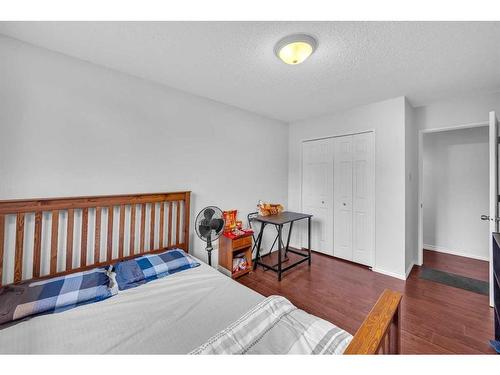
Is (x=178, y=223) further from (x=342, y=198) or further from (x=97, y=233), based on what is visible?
(x=342, y=198)

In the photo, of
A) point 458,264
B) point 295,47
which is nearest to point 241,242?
point 295,47

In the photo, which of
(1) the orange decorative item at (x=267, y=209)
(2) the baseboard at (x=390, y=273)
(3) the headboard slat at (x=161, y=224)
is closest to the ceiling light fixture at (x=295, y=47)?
(3) the headboard slat at (x=161, y=224)

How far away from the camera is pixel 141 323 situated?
4.10ft

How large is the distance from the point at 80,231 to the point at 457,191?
509cm

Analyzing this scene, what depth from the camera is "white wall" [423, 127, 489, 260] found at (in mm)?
3242

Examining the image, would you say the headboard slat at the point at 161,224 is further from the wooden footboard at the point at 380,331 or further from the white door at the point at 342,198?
the white door at the point at 342,198

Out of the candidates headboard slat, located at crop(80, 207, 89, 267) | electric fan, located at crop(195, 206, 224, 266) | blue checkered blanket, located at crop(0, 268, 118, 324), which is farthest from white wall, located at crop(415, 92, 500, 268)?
headboard slat, located at crop(80, 207, 89, 267)

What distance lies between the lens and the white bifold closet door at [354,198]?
117 inches

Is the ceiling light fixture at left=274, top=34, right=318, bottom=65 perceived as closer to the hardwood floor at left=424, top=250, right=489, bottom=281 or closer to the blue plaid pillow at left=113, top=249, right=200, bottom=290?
the blue plaid pillow at left=113, top=249, right=200, bottom=290

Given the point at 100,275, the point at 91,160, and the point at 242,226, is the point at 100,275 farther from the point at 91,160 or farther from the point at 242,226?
the point at 242,226

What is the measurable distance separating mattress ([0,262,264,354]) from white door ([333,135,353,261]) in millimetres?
2190

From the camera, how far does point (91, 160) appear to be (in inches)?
72.7

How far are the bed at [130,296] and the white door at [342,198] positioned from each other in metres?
2.17
